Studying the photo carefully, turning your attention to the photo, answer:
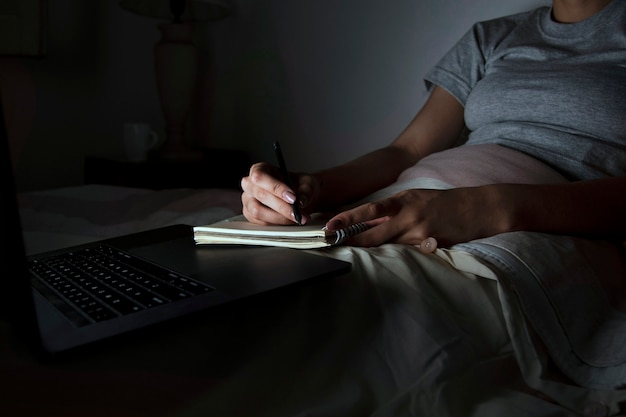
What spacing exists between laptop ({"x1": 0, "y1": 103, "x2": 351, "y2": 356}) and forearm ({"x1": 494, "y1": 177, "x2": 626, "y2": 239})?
30cm

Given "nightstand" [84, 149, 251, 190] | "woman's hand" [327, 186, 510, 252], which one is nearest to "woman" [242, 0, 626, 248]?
"woman's hand" [327, 186, 510, 252]

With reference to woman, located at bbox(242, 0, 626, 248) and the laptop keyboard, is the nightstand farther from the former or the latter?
the laptop keyboard

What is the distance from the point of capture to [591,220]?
75 centimetres

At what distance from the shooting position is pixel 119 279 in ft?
1.70

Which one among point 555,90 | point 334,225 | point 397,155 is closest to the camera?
point 334,225

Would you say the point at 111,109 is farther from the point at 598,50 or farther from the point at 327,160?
the point at 598,50

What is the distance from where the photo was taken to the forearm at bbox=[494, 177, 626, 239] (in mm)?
726

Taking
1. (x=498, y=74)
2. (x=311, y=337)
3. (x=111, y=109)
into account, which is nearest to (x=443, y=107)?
(x=498, y=74)

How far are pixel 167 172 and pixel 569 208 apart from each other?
1.38 meters

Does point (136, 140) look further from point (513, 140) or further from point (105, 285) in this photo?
point (105, 285)

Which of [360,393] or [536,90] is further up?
[536,90]

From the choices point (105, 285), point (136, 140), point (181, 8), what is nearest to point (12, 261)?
point (105, 285)

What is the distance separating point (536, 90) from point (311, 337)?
0.68m

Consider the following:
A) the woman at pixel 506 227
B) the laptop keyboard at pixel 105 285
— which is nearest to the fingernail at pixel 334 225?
the woman at pixel 506 227
